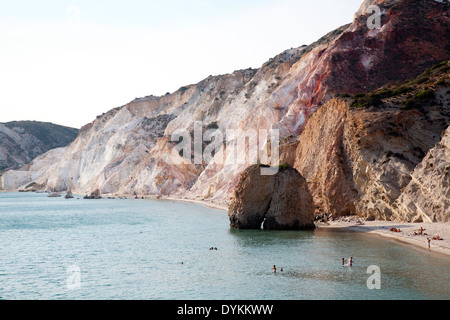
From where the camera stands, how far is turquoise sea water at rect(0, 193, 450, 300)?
1193 inches

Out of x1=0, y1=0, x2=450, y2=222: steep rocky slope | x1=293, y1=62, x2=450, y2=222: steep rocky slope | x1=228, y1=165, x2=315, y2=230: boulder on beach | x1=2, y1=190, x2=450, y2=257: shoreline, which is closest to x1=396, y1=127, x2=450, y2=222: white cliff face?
x1=293, y1=62, x2=450, y2=222: steep rocky slope

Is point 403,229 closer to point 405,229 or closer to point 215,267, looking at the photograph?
point 405,229

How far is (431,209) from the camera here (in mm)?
47656

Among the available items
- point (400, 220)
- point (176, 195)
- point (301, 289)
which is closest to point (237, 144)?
point (176, 195)

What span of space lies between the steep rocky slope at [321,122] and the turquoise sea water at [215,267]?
417 inches

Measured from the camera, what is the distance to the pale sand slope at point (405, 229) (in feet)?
135

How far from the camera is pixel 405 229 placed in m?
47.8

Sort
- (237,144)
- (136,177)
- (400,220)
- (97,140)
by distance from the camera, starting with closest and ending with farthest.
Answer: (400,220) → (237,144) → (136,177) → (97,140)

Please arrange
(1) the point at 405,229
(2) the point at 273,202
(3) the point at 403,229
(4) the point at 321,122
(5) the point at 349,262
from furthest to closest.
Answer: (4) the point at 321,122 → (2) the point at 273,202 → (3) the point at 403,229 → (1) the point at 405,229 → (5) the point at 349,262

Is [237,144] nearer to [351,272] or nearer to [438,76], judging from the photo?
[438,76]

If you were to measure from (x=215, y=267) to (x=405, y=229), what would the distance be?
20742 millimetres

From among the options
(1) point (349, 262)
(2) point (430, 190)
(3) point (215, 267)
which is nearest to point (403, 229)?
(2) point (430, 190)

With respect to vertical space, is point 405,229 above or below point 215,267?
above

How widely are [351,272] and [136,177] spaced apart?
417 feet
